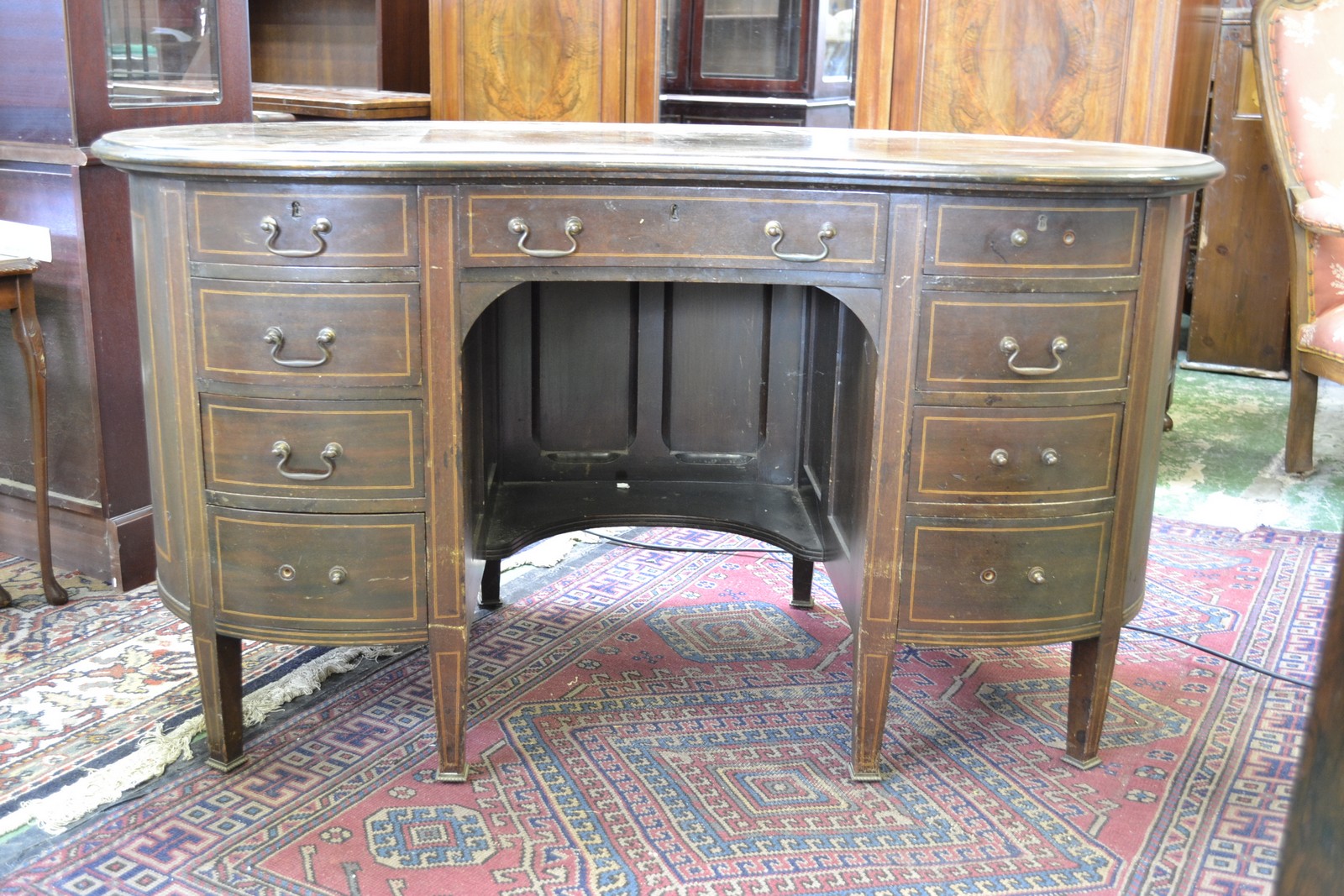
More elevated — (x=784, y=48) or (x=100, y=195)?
(x=784, y=48)

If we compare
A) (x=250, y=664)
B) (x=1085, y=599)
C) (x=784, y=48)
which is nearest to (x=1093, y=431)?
(x=1085, y=599)

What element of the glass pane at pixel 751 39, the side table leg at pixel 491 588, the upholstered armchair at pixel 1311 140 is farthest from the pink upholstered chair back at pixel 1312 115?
the side table leg at pixel 491 588

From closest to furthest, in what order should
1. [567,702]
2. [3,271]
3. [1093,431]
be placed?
[1093,431]
[567,702]
[3,271]

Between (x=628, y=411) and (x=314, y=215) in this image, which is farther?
(x=628, y=411)

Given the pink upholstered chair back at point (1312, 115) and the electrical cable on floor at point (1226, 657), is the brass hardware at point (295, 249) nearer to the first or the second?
the electrical cable on floor at point (1226, 657)

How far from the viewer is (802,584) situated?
8.81ft

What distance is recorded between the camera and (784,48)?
149 inches

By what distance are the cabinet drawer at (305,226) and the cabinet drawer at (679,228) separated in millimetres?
102

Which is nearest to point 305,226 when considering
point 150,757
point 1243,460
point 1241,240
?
point 150,757

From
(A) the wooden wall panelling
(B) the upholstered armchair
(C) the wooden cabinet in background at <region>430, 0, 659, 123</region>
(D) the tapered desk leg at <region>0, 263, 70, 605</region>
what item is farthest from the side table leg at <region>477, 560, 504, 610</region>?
(A) the wooden wall panelling

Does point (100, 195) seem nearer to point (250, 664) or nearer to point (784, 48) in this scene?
point (250, 664)

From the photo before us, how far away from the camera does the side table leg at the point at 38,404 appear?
8.15ft

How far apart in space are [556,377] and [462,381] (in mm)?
600

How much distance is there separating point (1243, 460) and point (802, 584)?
1.84m
